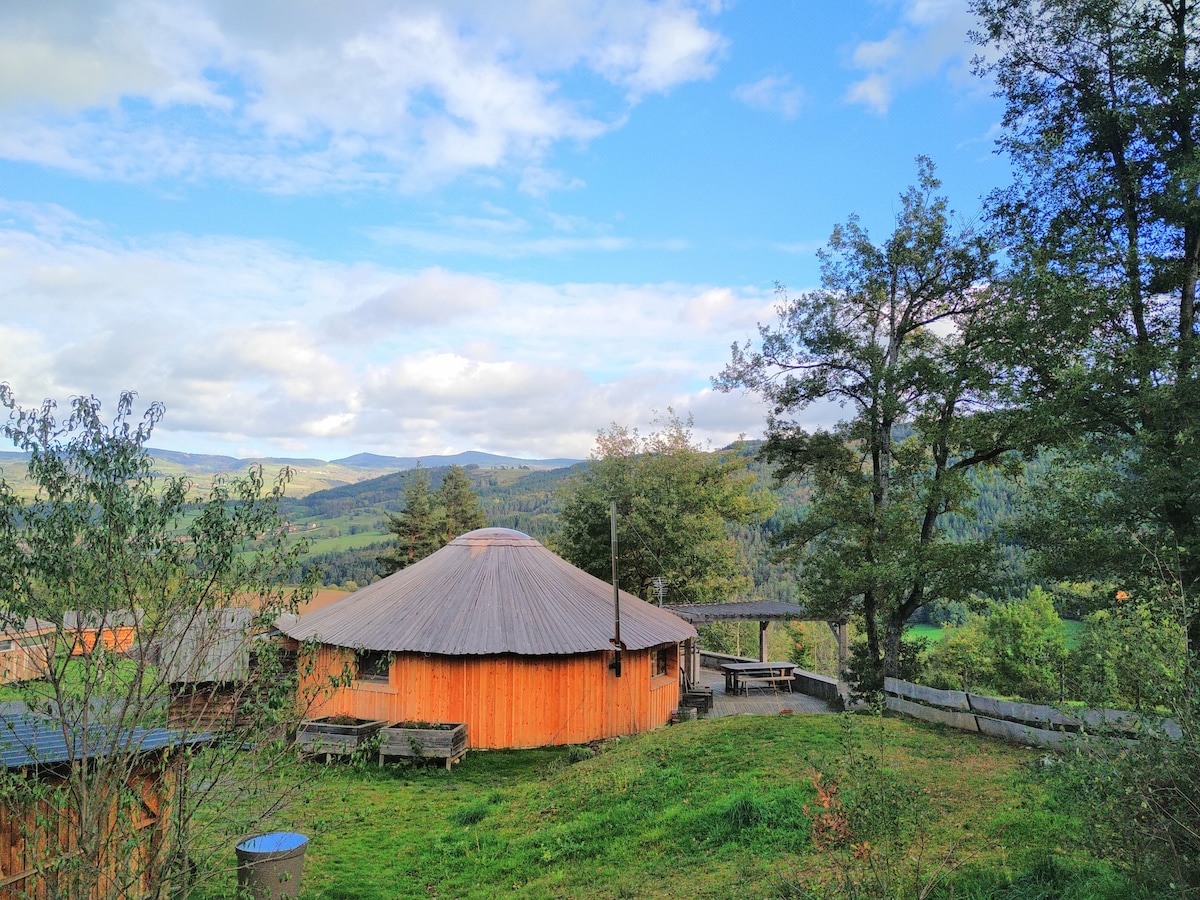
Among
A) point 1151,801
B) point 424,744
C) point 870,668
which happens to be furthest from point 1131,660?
point 870,668

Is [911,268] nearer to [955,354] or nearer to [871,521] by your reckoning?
[955,354]

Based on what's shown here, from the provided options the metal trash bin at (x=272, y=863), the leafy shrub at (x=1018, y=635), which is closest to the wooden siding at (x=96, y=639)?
the metal trash bin at (x=272, y=863)

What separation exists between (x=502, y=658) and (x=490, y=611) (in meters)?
1.37

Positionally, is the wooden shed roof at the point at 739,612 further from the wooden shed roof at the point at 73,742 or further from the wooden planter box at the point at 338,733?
the wooden shed roof at the point at 73,742

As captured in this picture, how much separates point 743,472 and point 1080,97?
85.5 feet

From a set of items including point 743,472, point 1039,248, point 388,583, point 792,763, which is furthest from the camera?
point 743,472

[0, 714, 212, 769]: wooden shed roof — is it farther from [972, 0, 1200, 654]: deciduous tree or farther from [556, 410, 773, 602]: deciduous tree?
[556, 410, 773, 602]: deciduous tree

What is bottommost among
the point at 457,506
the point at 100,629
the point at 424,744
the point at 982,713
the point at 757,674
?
the point at 757,674

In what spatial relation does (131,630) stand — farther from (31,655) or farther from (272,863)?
(272,863)

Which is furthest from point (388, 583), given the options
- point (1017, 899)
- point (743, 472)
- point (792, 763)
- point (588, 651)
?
point (743, 472)

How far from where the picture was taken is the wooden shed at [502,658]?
15.5m

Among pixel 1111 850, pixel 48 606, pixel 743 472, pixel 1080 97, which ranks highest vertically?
pixel 1080 97

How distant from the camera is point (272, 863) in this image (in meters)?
6.66

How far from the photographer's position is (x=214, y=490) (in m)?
5.27
